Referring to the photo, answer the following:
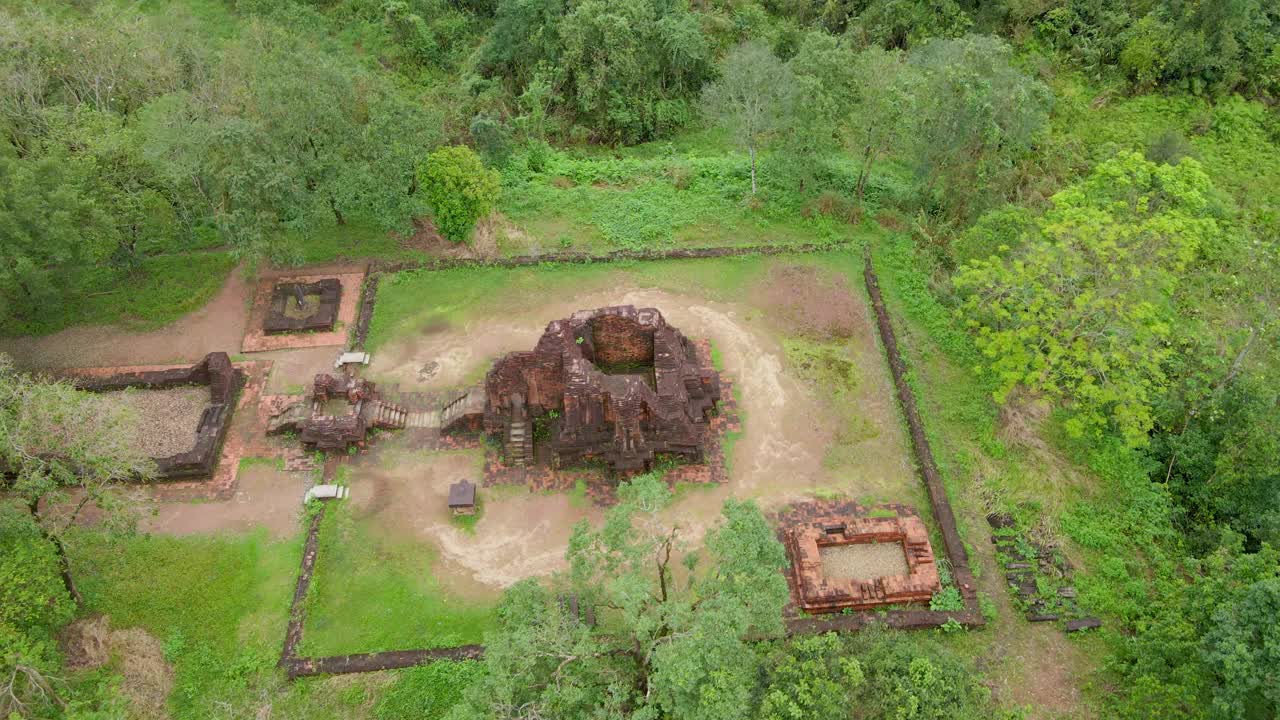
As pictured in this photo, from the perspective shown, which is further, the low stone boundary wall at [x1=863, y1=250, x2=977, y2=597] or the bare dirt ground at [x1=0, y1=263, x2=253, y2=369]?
the bare dirt ground at [x1=0, y1=263, x2=253, y2=369]

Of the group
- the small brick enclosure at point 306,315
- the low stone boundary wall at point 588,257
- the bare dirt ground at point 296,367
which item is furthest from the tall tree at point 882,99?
the bare dirt ground at point 296,367

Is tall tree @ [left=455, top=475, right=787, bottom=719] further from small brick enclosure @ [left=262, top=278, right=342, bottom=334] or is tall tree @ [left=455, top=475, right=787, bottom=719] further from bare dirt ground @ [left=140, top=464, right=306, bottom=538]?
small brick enclosure @ [left=262, top=278, right=342, bottom=334]

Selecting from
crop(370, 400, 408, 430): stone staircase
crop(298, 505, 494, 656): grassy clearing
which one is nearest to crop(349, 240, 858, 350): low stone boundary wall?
crop(370, 400, 408, 430): stone staircase

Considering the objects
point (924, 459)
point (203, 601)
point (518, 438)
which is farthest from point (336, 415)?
point (924, 459)

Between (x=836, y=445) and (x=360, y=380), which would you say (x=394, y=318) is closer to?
(x=360, y=380)

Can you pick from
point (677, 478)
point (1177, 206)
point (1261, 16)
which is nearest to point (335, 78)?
point (677, 478)

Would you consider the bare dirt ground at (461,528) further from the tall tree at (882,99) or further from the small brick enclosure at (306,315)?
the tall tree at (882,99)
